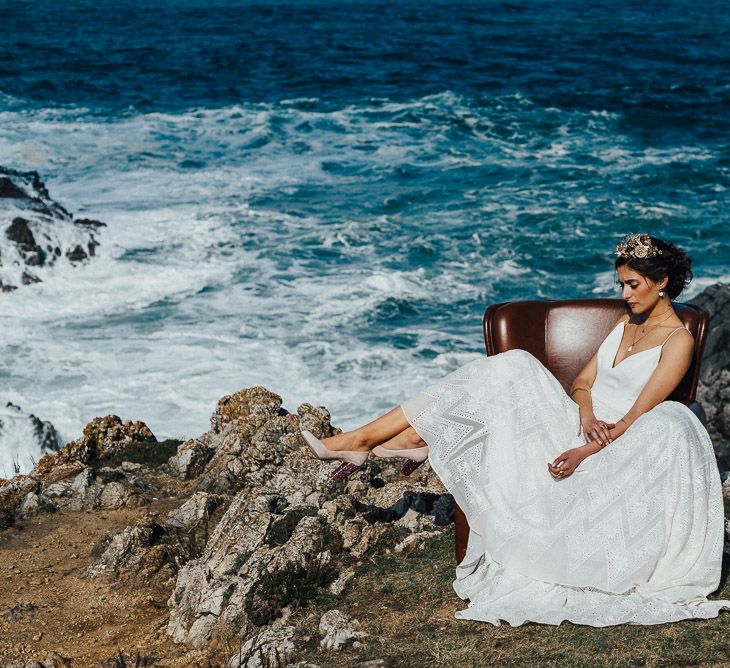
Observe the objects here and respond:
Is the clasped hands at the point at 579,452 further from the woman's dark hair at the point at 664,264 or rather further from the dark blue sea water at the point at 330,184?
the dark blue sea water at the point at 330,184

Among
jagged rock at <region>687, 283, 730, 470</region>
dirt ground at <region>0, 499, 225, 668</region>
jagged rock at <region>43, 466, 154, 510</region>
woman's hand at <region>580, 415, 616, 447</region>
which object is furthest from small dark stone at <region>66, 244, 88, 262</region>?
woman's hand at <region>580, 415, 616, 447</region>

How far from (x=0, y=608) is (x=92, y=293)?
1104 centimetres

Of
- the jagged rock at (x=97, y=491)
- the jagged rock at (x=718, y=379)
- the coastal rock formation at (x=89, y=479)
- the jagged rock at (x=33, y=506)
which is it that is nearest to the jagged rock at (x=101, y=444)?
the coastal rock formation at (x=89, y=479)

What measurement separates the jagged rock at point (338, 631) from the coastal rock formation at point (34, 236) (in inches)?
506

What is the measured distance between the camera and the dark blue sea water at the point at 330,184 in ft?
47.7

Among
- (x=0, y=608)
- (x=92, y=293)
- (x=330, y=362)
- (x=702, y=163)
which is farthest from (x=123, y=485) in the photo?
(x=702, y=163)

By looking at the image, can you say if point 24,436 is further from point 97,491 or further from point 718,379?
point 718,379

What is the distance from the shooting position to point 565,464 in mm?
5352

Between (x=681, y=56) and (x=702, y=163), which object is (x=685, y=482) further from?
(x=681, y=56)

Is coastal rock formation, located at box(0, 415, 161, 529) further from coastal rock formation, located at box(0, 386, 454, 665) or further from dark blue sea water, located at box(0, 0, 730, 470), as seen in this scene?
dark blue sea water, located at box(0, 0, 730, 470)

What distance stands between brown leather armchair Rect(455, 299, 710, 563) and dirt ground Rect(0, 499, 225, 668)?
2623mm

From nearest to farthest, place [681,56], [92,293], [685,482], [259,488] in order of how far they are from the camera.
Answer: [685,482] < [259,488] < [92,293] < [681,56]

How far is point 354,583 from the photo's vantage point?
6000mm

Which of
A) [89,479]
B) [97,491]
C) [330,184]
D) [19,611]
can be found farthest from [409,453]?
[330,184]
